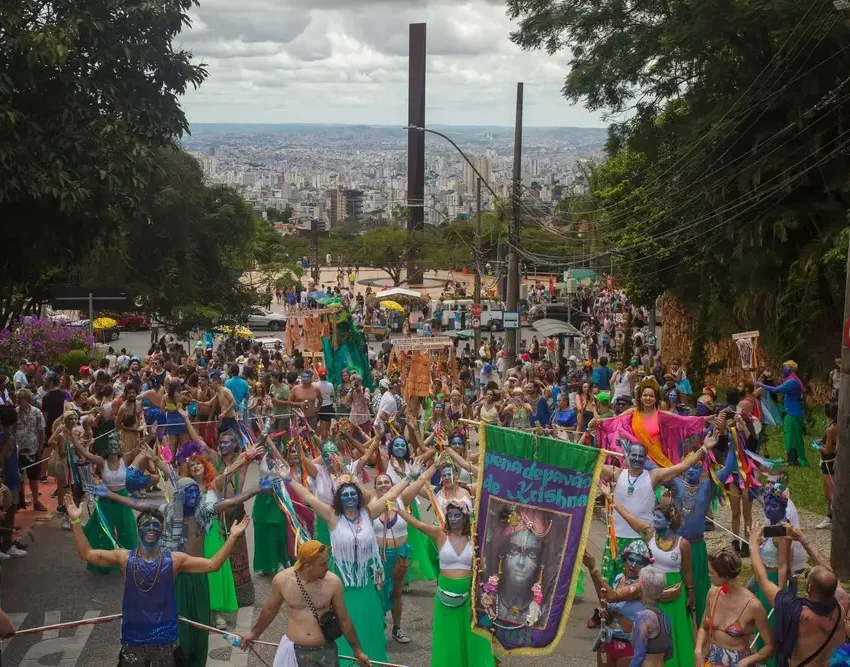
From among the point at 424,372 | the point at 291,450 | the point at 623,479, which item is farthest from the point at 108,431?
the point at 424,372

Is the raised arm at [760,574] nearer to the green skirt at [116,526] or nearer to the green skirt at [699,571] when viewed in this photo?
the green skirt at [699,571]

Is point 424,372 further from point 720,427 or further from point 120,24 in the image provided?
point 720,427

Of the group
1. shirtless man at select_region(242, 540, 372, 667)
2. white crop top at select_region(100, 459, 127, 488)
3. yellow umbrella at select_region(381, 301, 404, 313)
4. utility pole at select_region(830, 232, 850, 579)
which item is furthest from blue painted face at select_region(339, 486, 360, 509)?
yellow umbrella at select_region(381, 301, 404, 313)

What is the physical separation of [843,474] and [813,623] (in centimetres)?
523

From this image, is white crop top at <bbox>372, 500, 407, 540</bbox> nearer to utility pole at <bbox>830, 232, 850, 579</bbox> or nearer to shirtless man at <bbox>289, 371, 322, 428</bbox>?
utility pole at <bbox>830, 232, 850, 579</bbox>

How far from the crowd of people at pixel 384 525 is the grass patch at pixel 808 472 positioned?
21.5 inches

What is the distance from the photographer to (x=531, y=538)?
8.87 meters

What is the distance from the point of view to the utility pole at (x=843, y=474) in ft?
39.0

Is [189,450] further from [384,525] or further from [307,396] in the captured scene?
[307,396]

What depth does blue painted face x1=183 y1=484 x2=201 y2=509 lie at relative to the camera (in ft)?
30.2

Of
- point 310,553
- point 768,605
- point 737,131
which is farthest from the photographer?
point 737,131

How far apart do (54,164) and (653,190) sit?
20276mm

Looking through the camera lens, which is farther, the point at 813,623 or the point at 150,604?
the point at 150,604

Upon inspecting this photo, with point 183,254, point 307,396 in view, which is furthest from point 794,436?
point 183,254
